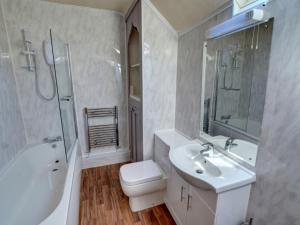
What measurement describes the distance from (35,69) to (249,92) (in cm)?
251

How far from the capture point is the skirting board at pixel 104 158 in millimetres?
2721

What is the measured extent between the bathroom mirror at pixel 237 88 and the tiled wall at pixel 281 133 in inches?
2.5

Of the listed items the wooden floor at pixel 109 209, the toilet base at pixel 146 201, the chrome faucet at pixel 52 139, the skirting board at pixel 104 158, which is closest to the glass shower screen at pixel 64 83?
the chrome faucet at pixel 52 139

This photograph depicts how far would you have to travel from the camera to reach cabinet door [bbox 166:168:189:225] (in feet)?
4.89

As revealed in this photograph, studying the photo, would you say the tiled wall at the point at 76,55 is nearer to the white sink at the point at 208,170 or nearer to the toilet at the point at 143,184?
the toilet at the point at 143,184

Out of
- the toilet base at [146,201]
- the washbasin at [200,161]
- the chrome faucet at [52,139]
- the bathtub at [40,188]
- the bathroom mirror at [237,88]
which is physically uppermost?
the bathroom mirror at [237,88]

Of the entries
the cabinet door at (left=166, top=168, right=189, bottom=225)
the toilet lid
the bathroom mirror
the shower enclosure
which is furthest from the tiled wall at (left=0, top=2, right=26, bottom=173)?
the bathroom mirror

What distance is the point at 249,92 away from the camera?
1.21m

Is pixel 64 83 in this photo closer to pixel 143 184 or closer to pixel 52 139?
pixel 52 139

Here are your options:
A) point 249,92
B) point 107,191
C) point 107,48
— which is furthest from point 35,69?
point 249,92

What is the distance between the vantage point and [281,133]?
982 millimetres

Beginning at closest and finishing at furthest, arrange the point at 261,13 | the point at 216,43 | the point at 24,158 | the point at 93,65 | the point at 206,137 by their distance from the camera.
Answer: the point at 261,13
the point at 216,43
the point at 206,137
the point at 24,158
the point at 93,65

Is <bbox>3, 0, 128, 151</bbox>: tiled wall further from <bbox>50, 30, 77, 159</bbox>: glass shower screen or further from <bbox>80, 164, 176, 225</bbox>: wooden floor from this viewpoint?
<bbox>80, 164, 176, 225</bbox>: wooden floor

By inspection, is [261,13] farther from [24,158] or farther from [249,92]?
[24,158]
